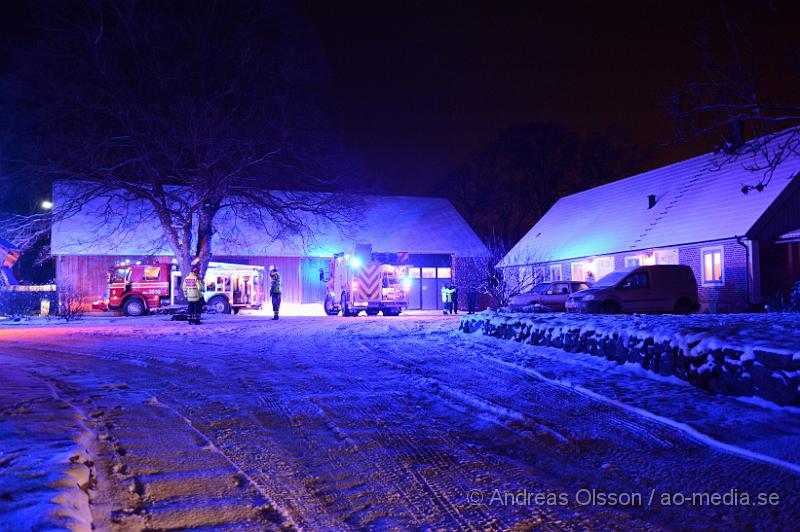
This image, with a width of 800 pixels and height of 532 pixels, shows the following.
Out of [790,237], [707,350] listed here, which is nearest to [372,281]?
[790,237]

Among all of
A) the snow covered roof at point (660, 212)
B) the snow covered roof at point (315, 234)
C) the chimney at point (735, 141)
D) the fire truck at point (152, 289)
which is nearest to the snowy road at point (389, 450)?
the chimney at point (735, 141)

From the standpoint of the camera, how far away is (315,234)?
39875 mm

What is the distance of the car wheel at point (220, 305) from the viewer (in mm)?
31469

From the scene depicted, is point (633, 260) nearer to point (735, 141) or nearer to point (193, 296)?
point (735, 141)

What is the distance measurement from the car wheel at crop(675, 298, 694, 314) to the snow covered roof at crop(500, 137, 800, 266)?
338 cm

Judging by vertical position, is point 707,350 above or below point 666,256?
below

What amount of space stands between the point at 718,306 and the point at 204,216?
70.1 feet

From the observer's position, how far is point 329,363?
11.1 metres

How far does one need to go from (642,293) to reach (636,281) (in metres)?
0.45

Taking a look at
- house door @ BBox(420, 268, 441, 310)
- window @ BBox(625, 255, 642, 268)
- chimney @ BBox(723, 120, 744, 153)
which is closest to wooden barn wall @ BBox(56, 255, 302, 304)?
house door @ BBox(420, 268, 441, 310)

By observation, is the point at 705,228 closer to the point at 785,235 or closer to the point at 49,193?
the point at 785,235

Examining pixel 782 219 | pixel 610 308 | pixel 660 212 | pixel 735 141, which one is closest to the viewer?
pixel 735 141

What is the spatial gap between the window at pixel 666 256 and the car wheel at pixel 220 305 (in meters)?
20.4

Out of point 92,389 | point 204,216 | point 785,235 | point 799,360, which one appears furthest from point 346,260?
point 799,360
